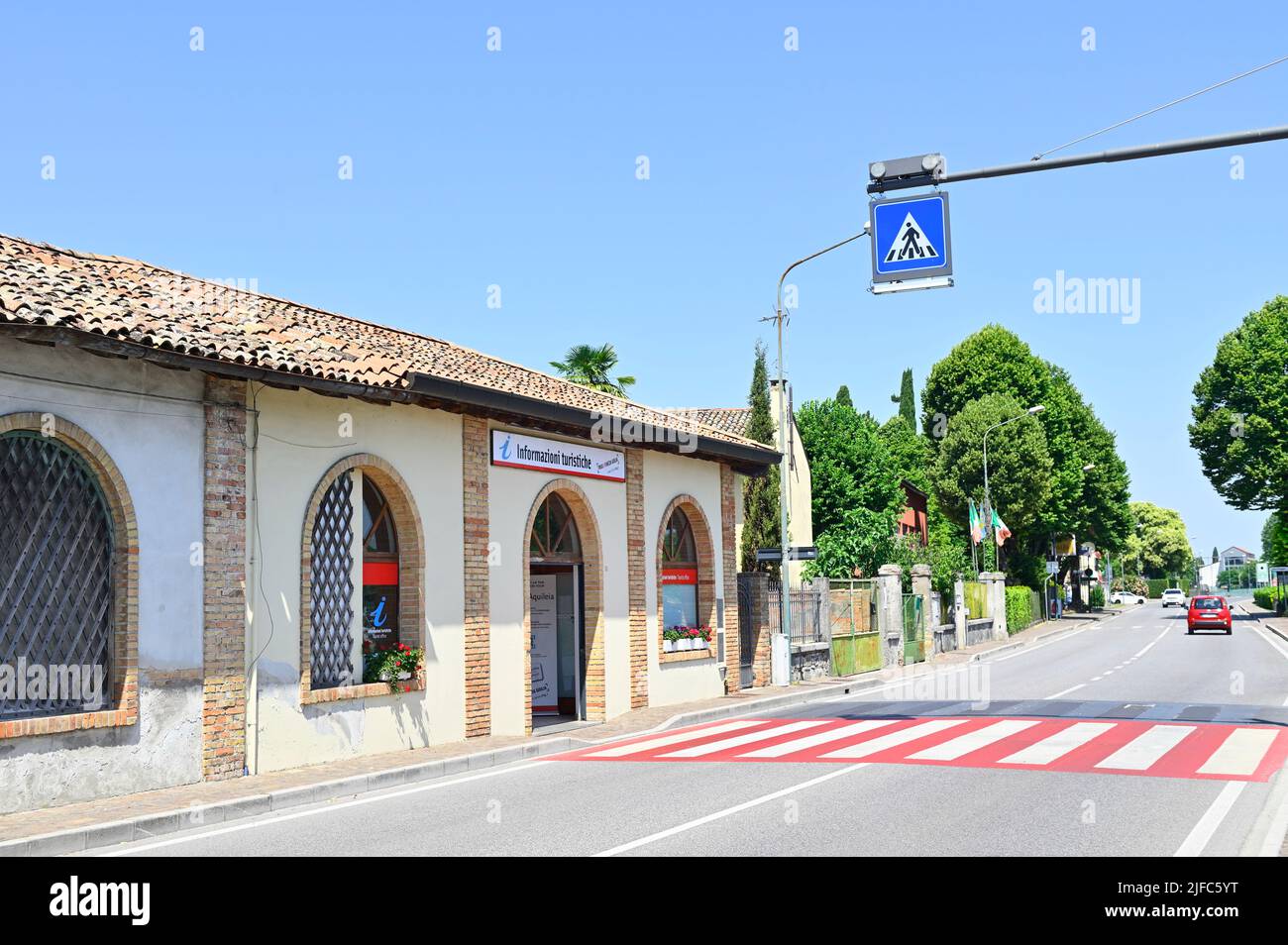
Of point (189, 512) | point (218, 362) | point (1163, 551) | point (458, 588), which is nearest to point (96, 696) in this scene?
point (189, 512)

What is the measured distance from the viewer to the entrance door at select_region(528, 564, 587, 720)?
18344 millimetres

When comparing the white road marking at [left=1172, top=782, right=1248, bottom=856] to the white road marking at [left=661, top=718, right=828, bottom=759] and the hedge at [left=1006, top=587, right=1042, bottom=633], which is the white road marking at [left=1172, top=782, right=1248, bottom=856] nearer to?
the white road marking at [left=661, top=718, right=828, bottom=759]

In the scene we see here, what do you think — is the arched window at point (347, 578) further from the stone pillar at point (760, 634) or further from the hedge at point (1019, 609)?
the hedge at point (1019, 609)

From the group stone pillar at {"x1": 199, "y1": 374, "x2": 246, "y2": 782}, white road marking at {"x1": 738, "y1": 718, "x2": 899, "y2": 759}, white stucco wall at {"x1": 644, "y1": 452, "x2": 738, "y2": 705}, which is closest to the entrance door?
white stucco wall at {"x1": 644, "y1": 452, "x2": 738, "y2": 705}

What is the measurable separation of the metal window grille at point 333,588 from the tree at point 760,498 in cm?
2326

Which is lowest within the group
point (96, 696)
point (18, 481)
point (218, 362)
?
point (96, 696)

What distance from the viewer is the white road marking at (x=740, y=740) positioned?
1331cm

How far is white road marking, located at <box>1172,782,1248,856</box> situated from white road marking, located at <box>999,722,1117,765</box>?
2.03 metres

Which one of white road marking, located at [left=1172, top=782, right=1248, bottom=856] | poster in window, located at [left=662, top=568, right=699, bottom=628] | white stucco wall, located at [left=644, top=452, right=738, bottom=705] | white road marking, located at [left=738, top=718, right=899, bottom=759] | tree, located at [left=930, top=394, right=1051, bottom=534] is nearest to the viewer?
white road marking, located at [left=1172, top=782, right=1248, bottom=856]

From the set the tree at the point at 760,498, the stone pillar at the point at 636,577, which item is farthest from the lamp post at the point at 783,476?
the tree at the point at 760,498
